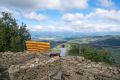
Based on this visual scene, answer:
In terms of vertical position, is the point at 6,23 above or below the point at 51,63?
above

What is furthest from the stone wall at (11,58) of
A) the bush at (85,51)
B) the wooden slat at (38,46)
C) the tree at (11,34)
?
the tree at (11,34)

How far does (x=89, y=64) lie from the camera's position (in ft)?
48.3

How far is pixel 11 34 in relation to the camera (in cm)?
3800

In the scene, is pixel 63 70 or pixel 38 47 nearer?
pixel 63 70

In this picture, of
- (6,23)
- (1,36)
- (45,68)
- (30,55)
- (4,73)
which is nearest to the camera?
(45,68)

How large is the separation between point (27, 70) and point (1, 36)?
2305 cm

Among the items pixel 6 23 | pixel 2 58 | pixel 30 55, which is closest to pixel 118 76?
pixel 30 55

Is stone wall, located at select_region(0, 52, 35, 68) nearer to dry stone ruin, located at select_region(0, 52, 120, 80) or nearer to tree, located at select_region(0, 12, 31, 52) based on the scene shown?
dry stone ruin, located at select_region(0, 52, 120, 80)

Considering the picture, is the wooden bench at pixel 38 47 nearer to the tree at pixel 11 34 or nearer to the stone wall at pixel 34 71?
the stone wall at pixel 34 71

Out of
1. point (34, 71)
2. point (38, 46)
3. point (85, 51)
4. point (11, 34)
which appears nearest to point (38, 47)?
point (38, 46)

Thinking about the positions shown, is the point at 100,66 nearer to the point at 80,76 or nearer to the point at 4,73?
the point at 80,76

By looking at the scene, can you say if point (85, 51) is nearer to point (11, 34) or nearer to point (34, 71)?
point (34, 71)

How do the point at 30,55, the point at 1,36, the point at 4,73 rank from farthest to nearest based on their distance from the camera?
1. the point at 1,36
2. the point at 30,55
3. the point at 4,73

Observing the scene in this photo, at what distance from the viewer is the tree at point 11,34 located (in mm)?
35769
